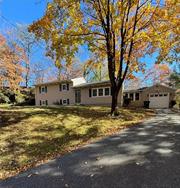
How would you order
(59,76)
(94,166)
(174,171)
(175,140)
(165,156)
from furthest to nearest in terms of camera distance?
(59,76)
(175,140)
(165,156)
(94,166)
(174,171)

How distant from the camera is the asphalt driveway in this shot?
462cm

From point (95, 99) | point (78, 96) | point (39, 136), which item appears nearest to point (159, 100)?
point (95, 99)

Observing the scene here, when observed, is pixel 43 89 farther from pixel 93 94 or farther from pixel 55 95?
pixel 93 94

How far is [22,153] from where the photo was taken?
7.36 metres

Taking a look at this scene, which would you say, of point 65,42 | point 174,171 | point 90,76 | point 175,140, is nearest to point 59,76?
point 90,76

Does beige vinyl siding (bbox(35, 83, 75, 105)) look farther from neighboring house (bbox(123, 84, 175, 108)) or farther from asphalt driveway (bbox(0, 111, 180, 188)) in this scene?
asphalt driveway (bbox(0, 111, 180, 188))

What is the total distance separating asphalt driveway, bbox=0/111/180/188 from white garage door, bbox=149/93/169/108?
19.3 metres

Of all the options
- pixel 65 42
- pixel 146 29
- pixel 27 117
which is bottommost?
pixel 27 117

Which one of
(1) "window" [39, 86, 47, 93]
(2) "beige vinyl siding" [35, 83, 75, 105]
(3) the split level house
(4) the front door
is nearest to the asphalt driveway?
(3) the split level house

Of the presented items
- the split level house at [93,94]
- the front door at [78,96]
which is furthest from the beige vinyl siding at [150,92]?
the front door at [78,96]

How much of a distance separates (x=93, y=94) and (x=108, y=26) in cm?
1364

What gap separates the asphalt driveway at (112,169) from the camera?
15.1 ft

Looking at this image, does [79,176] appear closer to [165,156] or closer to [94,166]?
[94,166]

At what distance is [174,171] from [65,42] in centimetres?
1126
